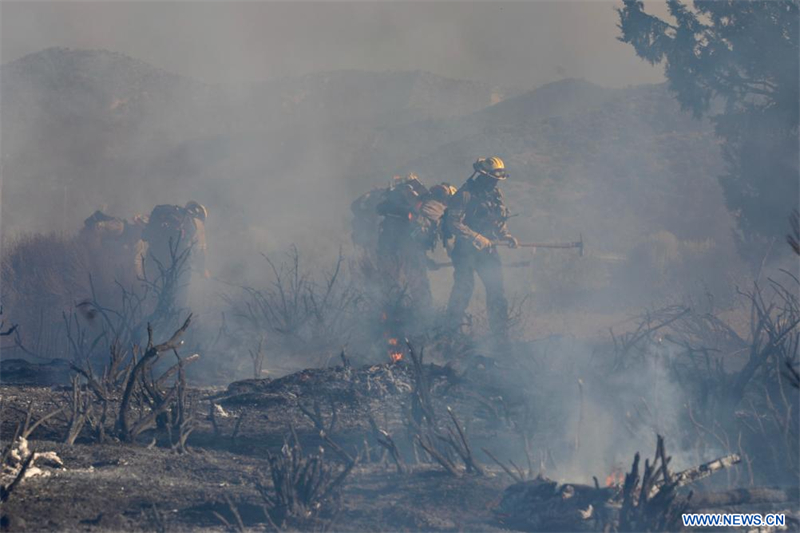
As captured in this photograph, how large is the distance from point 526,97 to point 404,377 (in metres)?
24.2

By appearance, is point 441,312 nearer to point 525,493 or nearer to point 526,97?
point 525,493

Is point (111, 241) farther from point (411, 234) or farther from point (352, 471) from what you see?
point (352, 471)

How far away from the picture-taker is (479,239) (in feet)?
37.0

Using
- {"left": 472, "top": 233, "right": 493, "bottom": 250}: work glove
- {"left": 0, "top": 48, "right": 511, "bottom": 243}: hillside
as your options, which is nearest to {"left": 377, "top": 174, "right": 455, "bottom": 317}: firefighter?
{"left": 472, "top": 233, "right": 493, "bottom": 250}: work glove

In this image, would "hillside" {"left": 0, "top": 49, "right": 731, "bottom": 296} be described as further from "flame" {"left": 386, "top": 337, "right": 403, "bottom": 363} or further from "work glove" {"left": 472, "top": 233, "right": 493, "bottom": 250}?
"flame" {"left": 386, "top": 337, "right": 403, "bottom": 363}

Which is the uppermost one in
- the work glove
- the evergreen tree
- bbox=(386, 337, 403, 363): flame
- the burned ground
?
the evergreen tree

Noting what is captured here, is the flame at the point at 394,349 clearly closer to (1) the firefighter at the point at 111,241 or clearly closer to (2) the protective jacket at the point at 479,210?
(2) the protective jacket at the point at 479,210

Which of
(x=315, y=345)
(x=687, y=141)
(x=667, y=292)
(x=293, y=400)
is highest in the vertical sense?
(x=687, y=141)

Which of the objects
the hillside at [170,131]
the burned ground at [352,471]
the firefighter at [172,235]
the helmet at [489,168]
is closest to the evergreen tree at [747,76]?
the helmet at [489,168]

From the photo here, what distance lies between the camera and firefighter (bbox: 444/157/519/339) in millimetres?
11234

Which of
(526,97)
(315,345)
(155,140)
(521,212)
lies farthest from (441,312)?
(526,97)

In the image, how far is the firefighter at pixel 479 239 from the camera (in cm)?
1123

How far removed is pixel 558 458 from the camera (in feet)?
22.6

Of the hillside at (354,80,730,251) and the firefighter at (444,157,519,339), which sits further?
the hillside at (354,80,730,251)
